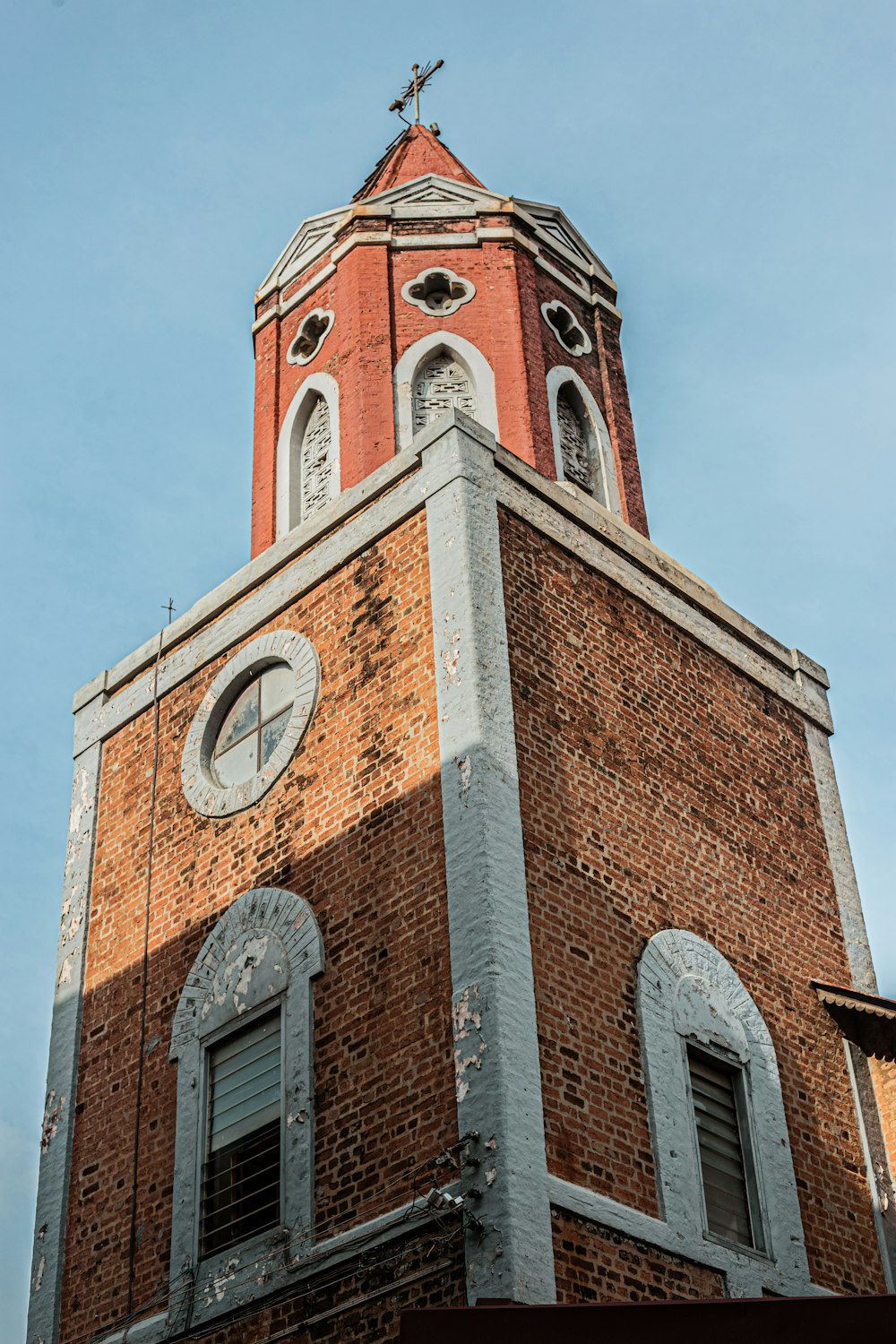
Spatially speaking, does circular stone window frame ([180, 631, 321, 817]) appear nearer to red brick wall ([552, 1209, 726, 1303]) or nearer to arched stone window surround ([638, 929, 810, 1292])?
arched stone window surround ([638, 929, 810, 1292])

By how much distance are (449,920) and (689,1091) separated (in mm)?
2395

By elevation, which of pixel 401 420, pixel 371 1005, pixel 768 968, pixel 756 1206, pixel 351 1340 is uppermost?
pixel 401 420

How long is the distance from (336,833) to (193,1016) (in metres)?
1.93

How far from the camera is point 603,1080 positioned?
12.6 metres

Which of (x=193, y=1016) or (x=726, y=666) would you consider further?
(x=726, y=666)

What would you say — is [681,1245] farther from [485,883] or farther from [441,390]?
[441,390]

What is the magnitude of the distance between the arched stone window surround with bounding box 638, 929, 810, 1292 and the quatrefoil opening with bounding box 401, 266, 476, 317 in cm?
731

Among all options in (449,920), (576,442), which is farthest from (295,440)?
(449,920)

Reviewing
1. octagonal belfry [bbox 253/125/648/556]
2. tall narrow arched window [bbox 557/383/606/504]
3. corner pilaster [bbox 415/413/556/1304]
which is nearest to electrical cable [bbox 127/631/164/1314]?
octagonal belfry [bbox 253/125/648/556]

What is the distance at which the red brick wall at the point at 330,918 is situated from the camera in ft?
40.7

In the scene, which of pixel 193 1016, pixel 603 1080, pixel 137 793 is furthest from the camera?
pixel 137 793

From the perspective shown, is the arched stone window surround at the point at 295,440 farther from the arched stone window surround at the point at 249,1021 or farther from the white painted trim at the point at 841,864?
the white painted trim at the point at 841,864

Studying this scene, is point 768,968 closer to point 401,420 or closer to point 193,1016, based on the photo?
point 193,1016

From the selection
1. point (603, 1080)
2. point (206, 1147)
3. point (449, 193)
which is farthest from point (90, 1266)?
point (449, 193)
